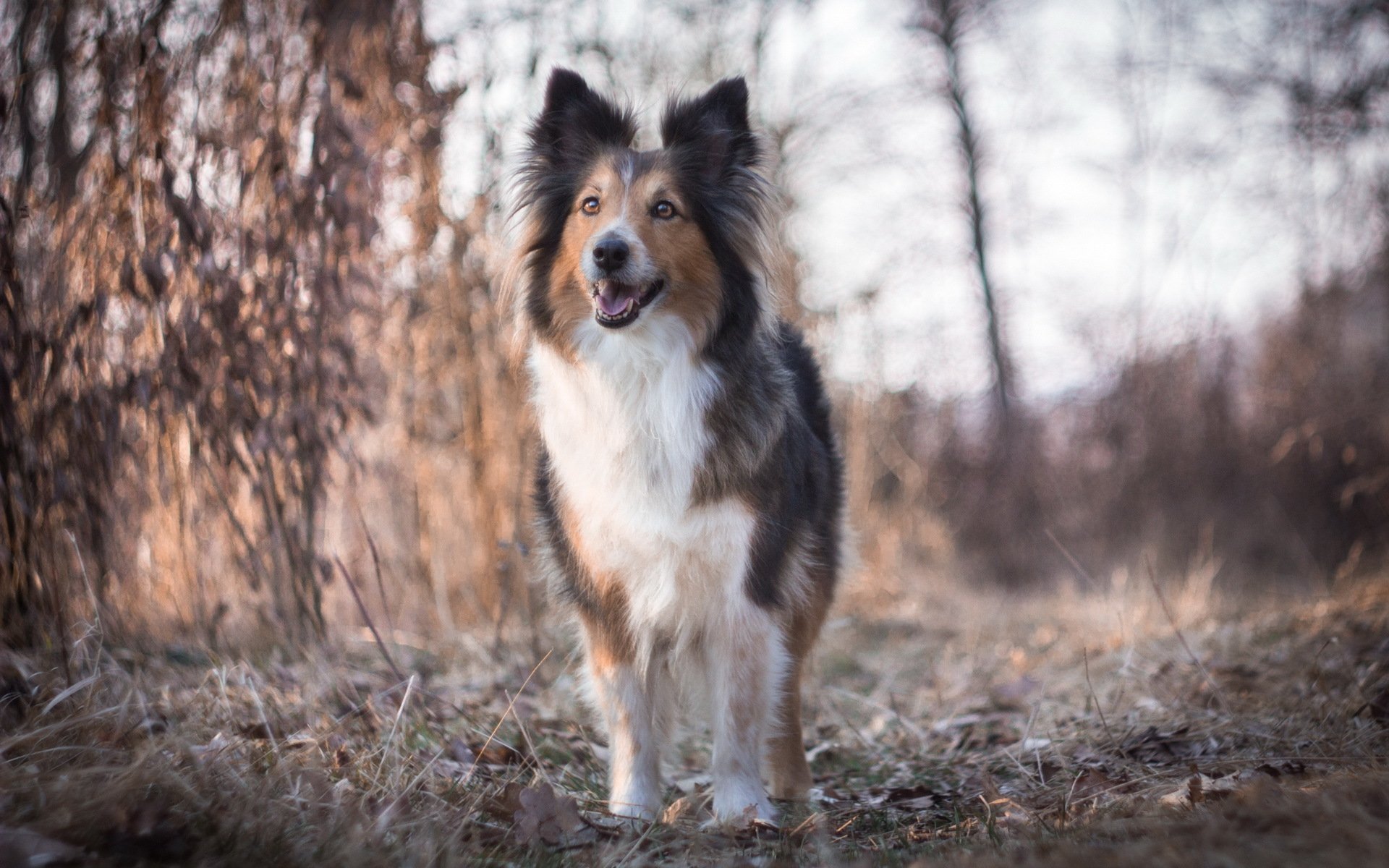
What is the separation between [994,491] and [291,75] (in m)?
10.2

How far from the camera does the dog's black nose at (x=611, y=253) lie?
3.08 meters

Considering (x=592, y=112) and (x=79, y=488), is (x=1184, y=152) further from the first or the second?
(x=79, y=488)

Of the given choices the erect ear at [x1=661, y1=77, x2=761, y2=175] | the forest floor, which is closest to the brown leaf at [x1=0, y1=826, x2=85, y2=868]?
the forest floor

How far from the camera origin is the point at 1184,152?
10.5 meters

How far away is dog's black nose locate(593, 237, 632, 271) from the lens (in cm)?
308

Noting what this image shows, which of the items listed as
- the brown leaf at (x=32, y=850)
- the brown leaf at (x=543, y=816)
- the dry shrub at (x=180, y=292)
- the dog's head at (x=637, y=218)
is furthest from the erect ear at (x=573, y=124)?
the brown leaf at (x=32, y=850)

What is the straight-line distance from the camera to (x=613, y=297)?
3168 millimetres

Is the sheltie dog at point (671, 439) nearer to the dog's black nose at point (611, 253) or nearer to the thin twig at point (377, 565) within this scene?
the dog's black nose at point (611, 253)

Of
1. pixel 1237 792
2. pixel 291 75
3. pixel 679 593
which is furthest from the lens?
pixel 291 75

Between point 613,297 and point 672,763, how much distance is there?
6.89 feet

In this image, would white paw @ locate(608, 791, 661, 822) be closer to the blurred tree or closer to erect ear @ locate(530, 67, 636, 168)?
erect ear @ locate(530, 67, 636, 168)

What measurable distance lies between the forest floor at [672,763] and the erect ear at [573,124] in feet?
6.53

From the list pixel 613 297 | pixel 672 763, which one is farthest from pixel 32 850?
pixel 672 763

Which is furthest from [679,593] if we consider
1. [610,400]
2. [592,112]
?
[592,112]
